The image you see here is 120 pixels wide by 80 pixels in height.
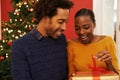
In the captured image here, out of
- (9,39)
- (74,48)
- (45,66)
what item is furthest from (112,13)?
(45,66)

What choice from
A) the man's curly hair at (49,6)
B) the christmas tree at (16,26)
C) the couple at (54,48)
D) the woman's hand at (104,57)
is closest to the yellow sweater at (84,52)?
the couple at (54,48)

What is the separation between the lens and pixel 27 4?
259cm

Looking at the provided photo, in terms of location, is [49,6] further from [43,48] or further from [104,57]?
[104,57]

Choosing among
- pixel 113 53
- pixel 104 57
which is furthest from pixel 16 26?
pixel 104 57

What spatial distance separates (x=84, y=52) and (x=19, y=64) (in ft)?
1.22

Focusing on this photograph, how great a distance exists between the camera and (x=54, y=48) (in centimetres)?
141

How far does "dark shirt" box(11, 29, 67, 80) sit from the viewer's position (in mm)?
1313

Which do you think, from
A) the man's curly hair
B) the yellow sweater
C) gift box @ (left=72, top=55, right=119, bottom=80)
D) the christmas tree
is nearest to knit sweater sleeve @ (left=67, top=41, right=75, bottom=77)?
the yellow sweater

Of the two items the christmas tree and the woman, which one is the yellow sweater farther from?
the christmas tree

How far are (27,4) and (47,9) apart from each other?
1.28 meters

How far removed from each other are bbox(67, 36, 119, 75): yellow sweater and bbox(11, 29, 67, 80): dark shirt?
56mm

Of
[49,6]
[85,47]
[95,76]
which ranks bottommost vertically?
[95,76]

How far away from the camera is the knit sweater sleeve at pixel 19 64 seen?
4.30 feet

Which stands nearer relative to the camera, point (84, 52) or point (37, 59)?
point (37, 59)
